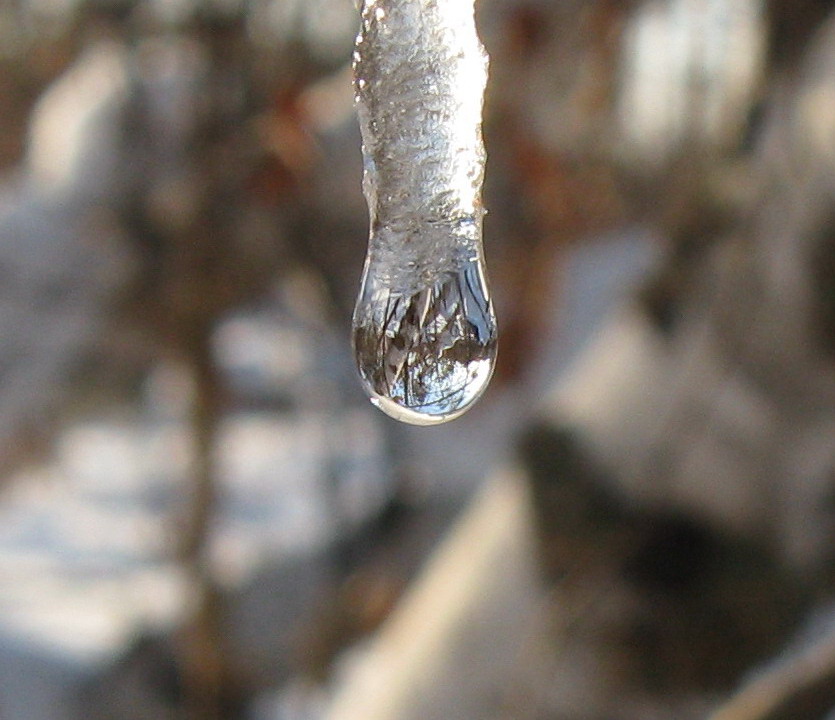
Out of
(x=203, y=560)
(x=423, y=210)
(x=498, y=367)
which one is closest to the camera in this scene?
(x=423, y=210)

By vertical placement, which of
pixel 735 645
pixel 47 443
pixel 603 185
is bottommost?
pixel 735 645

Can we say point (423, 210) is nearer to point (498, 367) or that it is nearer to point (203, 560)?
point (498, 367)

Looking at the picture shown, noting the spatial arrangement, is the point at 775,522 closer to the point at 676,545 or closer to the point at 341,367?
the point at 676,545

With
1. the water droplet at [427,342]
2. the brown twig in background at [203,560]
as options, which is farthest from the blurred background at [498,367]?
the water droplet at [427,342]

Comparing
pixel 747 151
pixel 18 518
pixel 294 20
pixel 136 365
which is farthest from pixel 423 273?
pixel 18 518

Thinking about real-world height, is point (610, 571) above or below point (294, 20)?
below

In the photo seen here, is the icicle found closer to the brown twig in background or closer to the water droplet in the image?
the water droplet

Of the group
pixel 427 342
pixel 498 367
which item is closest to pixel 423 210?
pixel 427 342
